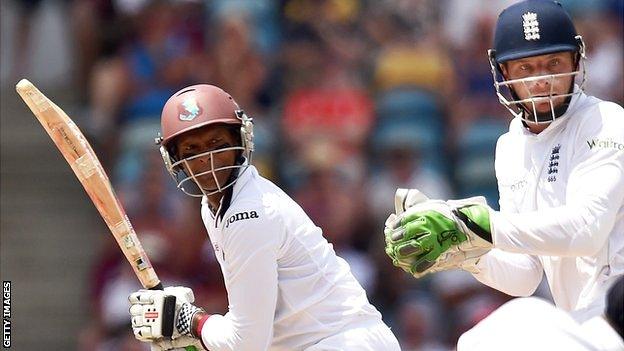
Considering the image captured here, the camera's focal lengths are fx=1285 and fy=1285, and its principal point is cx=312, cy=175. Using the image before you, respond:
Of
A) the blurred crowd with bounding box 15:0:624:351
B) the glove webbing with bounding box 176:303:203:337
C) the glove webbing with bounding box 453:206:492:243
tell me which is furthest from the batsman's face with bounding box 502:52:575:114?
the blurred crowd with bounding box 15:0:624:351

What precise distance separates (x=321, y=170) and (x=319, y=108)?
18.7 inches

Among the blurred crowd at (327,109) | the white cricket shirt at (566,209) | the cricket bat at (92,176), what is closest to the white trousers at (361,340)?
the white cricket shirt at (566,209)

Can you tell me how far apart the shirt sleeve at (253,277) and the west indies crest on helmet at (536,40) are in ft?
3.21

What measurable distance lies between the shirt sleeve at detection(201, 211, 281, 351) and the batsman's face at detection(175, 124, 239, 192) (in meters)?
0.22

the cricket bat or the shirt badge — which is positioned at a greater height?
the shirt badge

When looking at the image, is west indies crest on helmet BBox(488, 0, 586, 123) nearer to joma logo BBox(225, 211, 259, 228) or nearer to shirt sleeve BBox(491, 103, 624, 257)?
shirt sleeve BBox(491, 103, 624, 257)

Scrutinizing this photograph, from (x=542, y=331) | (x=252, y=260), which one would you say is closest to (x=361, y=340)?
(x=252, y=260)

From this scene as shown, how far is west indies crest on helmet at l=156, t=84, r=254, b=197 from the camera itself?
14.8 feet

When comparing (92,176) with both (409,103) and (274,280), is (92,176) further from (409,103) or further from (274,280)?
(409,103)

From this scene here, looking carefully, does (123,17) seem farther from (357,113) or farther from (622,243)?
(622,243)

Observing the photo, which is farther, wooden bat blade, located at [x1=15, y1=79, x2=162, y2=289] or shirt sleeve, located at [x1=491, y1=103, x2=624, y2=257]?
wooden bat blade, located at [x1=15, y1=79, x2=162, y2=289]

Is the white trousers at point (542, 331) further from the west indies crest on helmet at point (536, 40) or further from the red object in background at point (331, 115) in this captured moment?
the red object in background at point (331, 115)

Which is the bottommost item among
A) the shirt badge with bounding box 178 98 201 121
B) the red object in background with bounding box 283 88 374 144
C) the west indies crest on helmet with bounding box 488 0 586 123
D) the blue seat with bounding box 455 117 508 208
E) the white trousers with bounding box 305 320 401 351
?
the blue seat with bounding box 455 117 508 208

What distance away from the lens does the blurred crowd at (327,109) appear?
8.09 m
